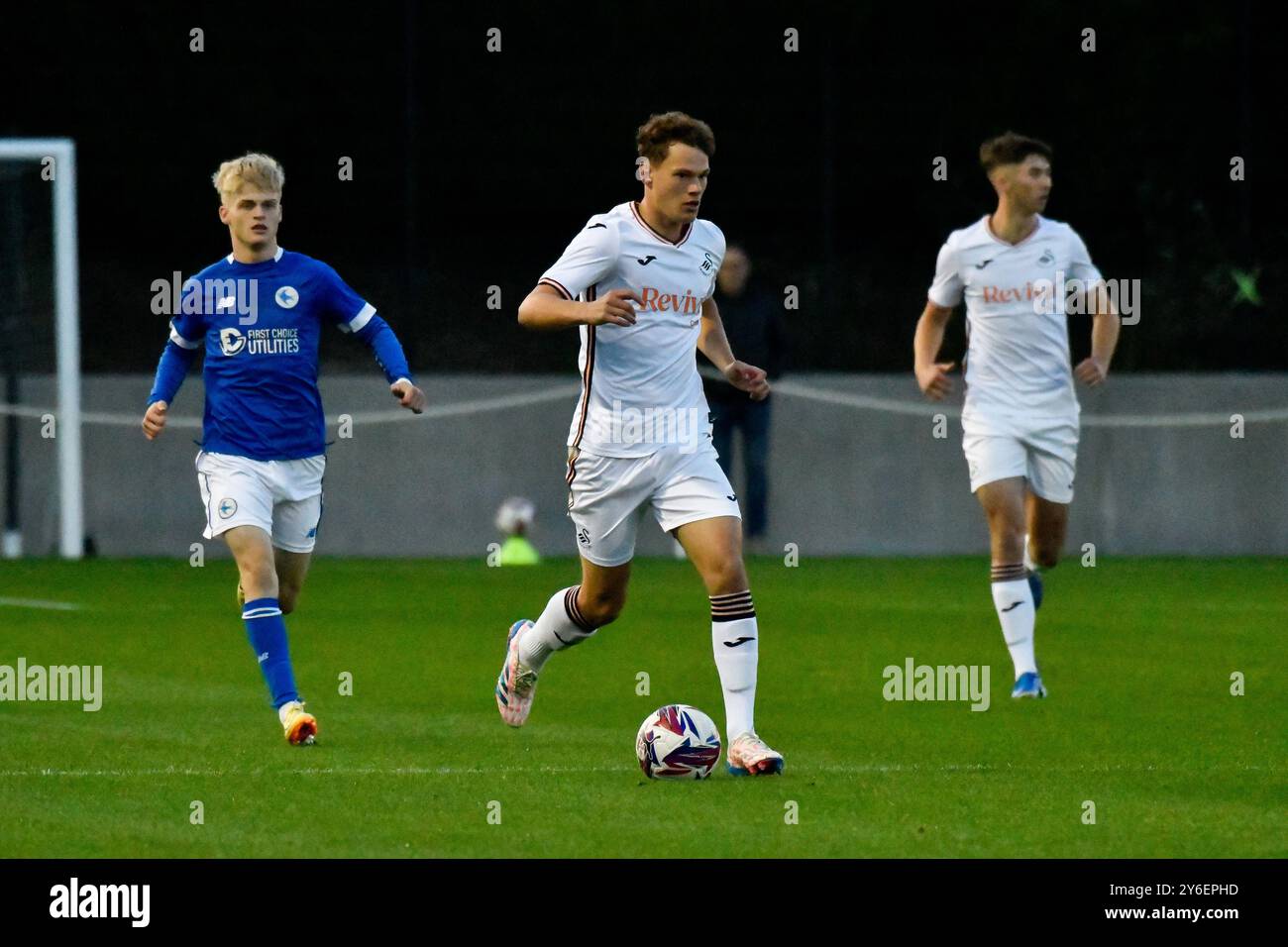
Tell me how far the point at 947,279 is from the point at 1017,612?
1504 mm

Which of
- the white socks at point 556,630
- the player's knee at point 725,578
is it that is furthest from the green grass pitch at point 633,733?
the player's knee at point 725,578

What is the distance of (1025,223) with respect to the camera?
1102 centimetres

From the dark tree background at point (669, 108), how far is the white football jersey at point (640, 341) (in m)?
11.5

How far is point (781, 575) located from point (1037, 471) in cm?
635

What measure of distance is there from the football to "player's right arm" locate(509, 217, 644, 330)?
1272 millimetres

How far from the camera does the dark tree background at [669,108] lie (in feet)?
65.1

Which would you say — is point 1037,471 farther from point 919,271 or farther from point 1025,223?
point 919,271

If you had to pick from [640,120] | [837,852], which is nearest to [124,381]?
[640,120]

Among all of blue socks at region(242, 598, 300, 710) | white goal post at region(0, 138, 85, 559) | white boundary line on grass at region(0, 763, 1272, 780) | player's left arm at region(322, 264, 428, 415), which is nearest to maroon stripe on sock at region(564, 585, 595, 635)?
white boundary line on grass at region(0, 763, 1272, 780)

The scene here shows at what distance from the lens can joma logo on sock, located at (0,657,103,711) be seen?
1045 cm

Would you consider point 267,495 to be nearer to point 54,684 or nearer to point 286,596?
point 286,596

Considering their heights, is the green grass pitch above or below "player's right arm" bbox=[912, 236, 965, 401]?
below

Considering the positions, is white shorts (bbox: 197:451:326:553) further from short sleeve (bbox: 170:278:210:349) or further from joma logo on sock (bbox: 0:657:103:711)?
joma logo on sock (bbox: 0:657:103:711)

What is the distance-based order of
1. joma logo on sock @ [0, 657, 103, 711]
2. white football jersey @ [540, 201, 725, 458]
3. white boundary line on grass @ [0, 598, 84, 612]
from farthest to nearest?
white boundary line on grass @ [0, 598, 84, 612]
joma logo on sock @ [0, 657, 103, 711]
white football jersey @ [540, 201, 725, 458]
